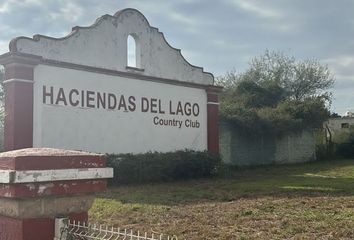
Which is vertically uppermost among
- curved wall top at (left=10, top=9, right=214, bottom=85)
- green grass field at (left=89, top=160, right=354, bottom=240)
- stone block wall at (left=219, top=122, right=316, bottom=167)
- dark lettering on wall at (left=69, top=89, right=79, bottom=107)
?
curved wall top at (left=10, top=9, right=214, bottom=85)

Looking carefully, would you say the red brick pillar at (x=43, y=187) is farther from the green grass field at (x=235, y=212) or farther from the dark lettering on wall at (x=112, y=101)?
the dark lettering on wall at (x=112, y=101)

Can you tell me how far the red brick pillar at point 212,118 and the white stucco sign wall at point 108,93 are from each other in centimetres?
4

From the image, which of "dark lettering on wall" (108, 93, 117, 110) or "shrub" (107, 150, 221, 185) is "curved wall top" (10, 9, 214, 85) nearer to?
"dark lettering on wall" (108, 93, 117, 110)

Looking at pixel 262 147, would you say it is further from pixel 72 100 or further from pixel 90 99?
pixel 72 100

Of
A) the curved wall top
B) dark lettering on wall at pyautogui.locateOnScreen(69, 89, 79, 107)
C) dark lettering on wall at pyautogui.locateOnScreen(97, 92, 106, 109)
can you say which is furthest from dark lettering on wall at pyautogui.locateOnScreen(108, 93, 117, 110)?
dark lettering on wall at pyautogui.locateOnScreen(69, 89, 79, 107)

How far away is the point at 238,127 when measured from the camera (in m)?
25.0

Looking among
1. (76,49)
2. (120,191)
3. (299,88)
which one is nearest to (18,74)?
(76,49)

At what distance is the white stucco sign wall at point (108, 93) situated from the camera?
14531 mm

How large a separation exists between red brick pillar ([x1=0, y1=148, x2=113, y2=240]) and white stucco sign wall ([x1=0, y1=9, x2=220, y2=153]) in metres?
11.1

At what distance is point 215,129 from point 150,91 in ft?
13.1

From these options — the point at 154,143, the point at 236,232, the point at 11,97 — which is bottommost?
the point at 236,232

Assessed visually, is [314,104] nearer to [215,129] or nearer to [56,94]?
[215,129]

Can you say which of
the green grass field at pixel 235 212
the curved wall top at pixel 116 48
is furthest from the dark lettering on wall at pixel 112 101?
the green grass field at pixel 235 212

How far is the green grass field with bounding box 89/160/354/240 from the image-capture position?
707cm
